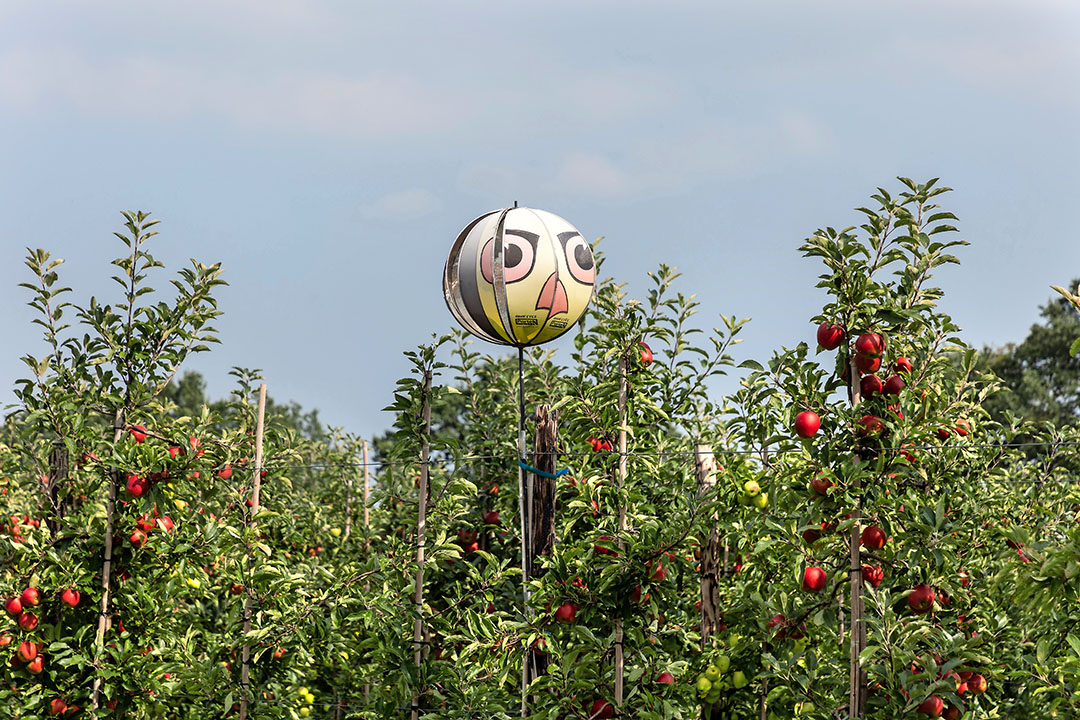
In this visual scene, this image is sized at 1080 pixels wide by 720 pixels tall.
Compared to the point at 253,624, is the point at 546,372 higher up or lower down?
higher up

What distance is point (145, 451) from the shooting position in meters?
5.92

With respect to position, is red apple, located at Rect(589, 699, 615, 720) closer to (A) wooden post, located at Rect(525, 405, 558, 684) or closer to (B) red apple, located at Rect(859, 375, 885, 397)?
(A) wooden post, located at Rect(525, 405, 558, 684)

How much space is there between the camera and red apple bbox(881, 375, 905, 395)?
4.75 meters

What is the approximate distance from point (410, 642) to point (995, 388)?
11.2ft

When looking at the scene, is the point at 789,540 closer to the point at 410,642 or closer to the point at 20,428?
the point at 410,642

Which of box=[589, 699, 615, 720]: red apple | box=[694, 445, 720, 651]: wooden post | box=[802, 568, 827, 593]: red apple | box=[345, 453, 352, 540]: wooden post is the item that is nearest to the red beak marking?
box=[694, 445, 720, 651]: wooden post

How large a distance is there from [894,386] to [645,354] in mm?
1310

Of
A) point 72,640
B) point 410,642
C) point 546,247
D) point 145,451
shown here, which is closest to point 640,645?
point 410,642

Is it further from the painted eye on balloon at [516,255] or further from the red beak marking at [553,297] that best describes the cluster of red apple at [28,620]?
the red beak marking at [553,297]

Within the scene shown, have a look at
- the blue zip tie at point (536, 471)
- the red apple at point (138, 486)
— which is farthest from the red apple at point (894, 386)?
the red apple at point (138, 486)

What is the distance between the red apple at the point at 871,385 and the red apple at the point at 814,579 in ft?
2.71

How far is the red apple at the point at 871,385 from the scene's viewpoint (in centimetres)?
477

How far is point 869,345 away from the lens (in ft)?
15.3

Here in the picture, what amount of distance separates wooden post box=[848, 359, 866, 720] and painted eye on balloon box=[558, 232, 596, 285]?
145cm
